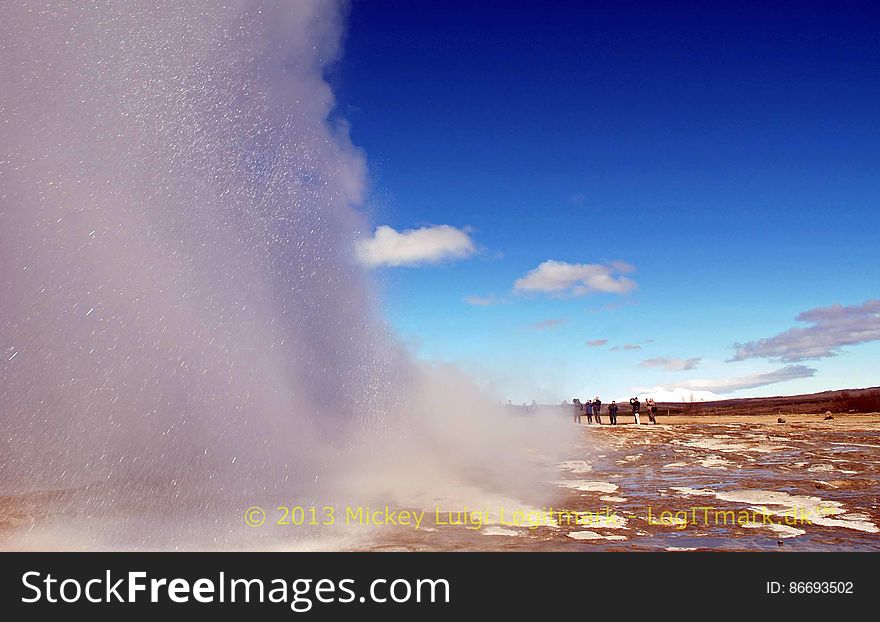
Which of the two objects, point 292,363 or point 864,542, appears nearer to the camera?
point 864,542

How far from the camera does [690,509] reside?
789cm

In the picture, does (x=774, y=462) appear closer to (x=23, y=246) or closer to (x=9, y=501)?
(x=9, y=501)

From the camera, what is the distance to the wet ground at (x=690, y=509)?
623cm

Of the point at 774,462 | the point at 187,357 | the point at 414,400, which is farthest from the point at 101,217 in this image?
the point at 774,462

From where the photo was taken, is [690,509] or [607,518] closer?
[607,518]

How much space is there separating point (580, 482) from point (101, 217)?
9.96 meters

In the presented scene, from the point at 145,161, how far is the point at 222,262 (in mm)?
2429

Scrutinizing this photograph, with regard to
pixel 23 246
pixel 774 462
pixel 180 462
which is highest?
pixel 23 246

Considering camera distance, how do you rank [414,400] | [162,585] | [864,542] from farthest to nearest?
[414,400] < [864,542] < [162,585]

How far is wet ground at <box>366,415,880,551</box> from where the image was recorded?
6.23 m

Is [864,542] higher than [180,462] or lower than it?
lower

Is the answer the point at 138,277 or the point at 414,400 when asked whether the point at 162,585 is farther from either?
the point at 414,400

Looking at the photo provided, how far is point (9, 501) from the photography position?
8281mm

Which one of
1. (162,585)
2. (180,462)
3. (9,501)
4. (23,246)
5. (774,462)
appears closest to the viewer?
(162,585)
